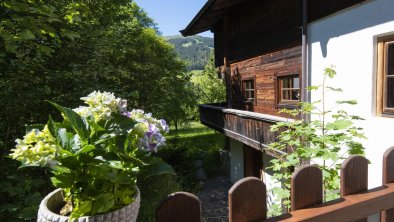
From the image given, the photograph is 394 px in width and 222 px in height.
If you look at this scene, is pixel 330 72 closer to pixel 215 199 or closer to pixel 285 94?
pixel 285 94

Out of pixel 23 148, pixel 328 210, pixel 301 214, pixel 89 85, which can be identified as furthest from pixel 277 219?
pixel 89 85

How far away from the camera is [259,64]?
9.45m

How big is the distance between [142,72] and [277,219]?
41.7 feet

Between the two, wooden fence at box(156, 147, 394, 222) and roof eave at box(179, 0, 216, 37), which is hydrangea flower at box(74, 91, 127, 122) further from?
roof eave at box(179, 0, 216, 37)

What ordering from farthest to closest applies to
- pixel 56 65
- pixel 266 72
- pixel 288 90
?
1. pixel 266 72
2. pixel 288 90
3. pixel 56 65

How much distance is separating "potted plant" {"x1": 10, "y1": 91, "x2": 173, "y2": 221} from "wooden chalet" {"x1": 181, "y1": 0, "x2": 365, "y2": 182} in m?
5.10

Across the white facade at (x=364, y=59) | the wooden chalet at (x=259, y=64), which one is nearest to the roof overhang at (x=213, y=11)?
the wooden chalet at (x=259, y=64)

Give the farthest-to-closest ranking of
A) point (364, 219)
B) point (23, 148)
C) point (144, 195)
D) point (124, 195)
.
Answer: point (144, 195) → point (364, 219) → point (124, 195) → point (23, 148)

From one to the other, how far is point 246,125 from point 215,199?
491 cm

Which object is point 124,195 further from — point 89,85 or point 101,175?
point 89,85

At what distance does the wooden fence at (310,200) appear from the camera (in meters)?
0.99

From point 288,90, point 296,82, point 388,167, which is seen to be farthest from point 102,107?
point 288,90

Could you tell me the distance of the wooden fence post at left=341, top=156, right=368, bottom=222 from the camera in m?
1.27

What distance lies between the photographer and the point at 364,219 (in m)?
1.27
